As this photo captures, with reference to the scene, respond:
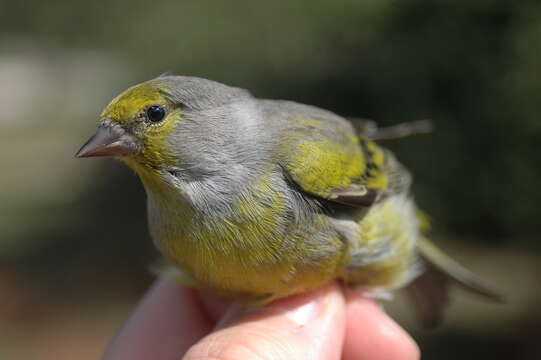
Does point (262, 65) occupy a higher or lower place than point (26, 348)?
higher

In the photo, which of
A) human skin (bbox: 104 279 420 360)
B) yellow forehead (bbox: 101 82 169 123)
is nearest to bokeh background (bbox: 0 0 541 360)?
human skin (bbox: 104 279 420 360)

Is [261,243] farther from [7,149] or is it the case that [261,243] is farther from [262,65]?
[7,149]

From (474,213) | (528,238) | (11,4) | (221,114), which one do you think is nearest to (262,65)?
(474,213)

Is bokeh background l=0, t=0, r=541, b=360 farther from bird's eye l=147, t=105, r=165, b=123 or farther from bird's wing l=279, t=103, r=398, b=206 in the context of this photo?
bird's eye l=147, t=105, r=165, b=123

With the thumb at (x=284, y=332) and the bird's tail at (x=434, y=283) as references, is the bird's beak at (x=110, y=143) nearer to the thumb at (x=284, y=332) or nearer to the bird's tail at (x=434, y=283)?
the thumb at (x=284, y=332)

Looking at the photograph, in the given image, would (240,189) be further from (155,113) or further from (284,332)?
(284,332)

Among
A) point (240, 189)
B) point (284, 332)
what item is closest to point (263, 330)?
point (284, 332)

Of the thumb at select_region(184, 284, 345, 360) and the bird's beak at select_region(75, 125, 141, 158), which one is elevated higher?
the bird's beak at select_region(75, 125, 141, 158)
